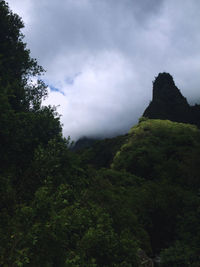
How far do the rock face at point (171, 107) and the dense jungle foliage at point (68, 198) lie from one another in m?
23.6

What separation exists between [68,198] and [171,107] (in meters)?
52.8

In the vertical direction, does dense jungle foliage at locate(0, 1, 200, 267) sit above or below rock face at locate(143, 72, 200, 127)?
below

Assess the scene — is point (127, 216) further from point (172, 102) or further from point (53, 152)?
point (172, 102)

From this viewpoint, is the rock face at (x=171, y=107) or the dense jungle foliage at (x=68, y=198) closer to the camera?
the dense jungle foliage at (x=68, y=198)

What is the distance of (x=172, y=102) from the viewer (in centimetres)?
5647

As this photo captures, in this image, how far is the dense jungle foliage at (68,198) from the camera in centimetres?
487

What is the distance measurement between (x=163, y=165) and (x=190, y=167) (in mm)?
5750

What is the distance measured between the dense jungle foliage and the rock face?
23604mm

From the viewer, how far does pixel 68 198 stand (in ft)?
28.9

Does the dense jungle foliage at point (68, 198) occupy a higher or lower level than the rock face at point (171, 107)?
lower

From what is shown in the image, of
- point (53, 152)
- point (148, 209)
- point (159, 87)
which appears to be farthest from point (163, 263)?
point (159, 87)

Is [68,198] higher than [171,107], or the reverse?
[171,107]

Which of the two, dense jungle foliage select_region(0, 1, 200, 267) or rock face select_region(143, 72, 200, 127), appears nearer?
dense jungle foliage select_region(0, 1, 200, 267)

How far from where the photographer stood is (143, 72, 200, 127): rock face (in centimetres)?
5360
